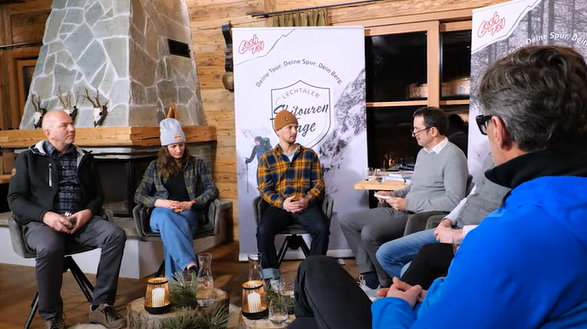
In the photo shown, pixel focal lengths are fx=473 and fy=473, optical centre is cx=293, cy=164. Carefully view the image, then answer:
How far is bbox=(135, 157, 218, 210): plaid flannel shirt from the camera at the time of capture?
10.4 feet

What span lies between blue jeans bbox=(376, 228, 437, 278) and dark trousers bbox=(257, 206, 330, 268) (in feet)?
2.06

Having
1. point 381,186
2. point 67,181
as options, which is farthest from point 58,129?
point 381,186

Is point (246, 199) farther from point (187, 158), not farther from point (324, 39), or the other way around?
point (324, 39)

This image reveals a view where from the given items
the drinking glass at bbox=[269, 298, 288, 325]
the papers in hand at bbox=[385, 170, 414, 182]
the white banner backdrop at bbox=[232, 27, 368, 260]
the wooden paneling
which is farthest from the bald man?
the wooden paneling

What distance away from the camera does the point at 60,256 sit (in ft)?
8.54

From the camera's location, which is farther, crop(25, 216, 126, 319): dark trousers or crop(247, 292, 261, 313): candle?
crop(25, 216, 126, 319): dark trousers

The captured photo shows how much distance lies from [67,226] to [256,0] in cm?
263

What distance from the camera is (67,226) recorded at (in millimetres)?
2695

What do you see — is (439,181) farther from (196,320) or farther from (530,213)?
(530,213)

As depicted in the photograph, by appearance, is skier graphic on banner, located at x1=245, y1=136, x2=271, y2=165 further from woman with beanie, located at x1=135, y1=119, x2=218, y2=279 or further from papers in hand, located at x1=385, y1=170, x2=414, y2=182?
papers in hand, located at x1=385, y1=170, x2=414, y2=182

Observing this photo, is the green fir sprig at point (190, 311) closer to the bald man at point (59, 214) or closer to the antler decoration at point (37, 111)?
the bald man at point (59, 214)

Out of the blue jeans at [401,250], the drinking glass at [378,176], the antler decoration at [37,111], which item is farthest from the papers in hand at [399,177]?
the antler decoration at [37,111]

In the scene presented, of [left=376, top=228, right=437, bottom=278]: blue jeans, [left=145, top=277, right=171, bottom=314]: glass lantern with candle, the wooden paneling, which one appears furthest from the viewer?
the wooden paneling

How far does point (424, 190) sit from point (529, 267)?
2.12m
